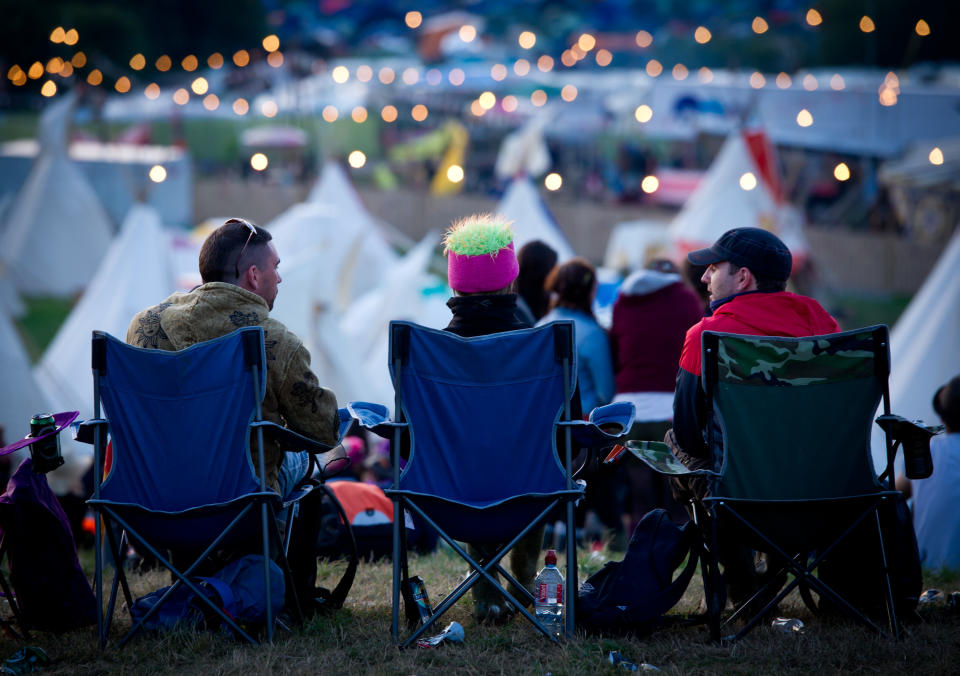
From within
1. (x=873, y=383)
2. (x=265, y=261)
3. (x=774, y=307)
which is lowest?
(x=873, y=383)

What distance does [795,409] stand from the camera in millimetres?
3154

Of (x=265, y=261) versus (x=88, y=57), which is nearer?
(x=265, y=261)

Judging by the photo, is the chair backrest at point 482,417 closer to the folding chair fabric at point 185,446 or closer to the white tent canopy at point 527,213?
the folding chair fabric at point 185,446

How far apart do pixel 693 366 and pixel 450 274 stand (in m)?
0.87

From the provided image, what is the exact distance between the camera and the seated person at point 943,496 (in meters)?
4.52

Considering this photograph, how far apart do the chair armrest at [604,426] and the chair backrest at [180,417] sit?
97cm

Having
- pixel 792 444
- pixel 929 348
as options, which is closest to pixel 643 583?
pixel 792 444

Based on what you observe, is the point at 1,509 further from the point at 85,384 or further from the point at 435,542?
the point at 85,384

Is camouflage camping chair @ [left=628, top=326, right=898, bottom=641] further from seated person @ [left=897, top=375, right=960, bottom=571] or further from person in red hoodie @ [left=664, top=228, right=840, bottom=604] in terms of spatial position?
seated person @ [left=897, top=375, right=960, bottom=571]

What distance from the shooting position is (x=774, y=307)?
11.2ft

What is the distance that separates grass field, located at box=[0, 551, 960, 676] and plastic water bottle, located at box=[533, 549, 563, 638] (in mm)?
74

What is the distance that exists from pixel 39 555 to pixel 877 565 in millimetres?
2709

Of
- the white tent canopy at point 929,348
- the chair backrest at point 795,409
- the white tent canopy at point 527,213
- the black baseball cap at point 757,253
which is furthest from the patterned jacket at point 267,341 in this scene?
the white tent canopy at point 527,213

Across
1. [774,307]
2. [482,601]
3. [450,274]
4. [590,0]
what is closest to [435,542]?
[482,601]
